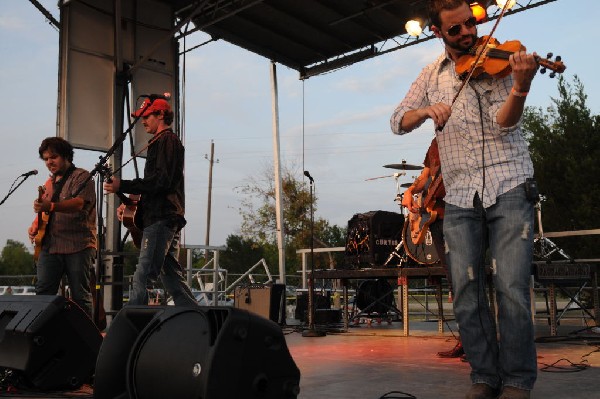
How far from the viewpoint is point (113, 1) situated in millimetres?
8922

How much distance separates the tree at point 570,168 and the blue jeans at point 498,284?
14682 mm

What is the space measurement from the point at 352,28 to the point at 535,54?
27.5 ft

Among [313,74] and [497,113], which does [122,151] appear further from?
[497,113]

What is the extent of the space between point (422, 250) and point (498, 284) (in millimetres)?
4394

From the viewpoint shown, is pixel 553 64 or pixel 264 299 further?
pixel 264 299

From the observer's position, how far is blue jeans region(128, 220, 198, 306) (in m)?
3.88

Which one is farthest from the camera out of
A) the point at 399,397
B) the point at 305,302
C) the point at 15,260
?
the point at 15,260

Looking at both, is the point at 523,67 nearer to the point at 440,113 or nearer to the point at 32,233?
the point at 440,113

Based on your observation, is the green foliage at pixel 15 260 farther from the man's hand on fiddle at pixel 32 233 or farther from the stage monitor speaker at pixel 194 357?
the stage monitor speaker at pixel 194 357

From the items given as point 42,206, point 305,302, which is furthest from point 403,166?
point 42,206

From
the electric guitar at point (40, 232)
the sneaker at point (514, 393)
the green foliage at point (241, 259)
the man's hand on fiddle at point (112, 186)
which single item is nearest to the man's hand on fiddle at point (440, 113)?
the sneaker at point (514, 393)

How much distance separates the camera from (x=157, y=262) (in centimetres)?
394

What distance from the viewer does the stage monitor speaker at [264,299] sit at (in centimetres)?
766

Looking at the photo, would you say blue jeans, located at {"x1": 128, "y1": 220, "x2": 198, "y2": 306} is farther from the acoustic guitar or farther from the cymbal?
the cymbal
